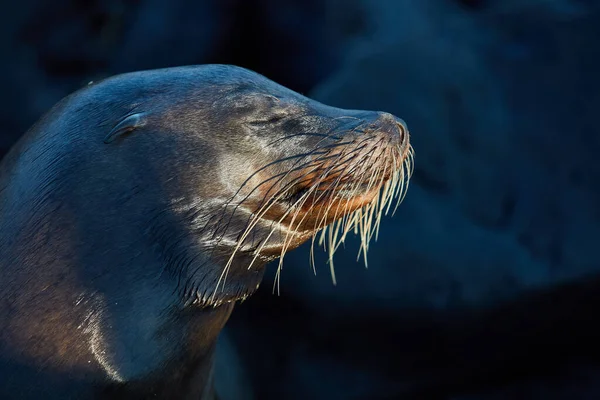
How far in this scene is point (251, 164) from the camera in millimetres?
3561

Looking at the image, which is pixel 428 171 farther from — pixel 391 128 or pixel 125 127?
pixel 125 127

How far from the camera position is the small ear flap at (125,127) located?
3.48m

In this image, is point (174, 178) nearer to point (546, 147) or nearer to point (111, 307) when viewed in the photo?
point (111, 307)

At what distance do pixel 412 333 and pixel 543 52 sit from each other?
5.48 ft

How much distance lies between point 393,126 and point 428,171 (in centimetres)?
159

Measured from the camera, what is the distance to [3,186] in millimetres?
3627

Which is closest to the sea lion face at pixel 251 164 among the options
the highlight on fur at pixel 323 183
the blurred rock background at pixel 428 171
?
the highlight on fur at pixel 323 183

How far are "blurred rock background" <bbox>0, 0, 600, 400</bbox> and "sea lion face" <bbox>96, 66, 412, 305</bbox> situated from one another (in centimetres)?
125

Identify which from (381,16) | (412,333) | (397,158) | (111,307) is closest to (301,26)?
(381,16)

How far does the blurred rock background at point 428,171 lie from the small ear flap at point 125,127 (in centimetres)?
157

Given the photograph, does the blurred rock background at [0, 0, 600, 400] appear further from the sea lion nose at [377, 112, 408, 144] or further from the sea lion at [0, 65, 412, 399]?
the sea lion nose at [377, 112, 408, 144]

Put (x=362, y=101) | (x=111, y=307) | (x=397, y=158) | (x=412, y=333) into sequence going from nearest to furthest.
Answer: (x=111, y=307), (x=397, y=158), (x=412, y=333), (x=362, y=101)

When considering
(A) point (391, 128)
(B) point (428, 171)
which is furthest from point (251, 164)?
(B) point (428, 171)

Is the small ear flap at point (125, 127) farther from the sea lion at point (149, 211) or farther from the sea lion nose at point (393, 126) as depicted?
the sea lion nose at point (393, 126)
